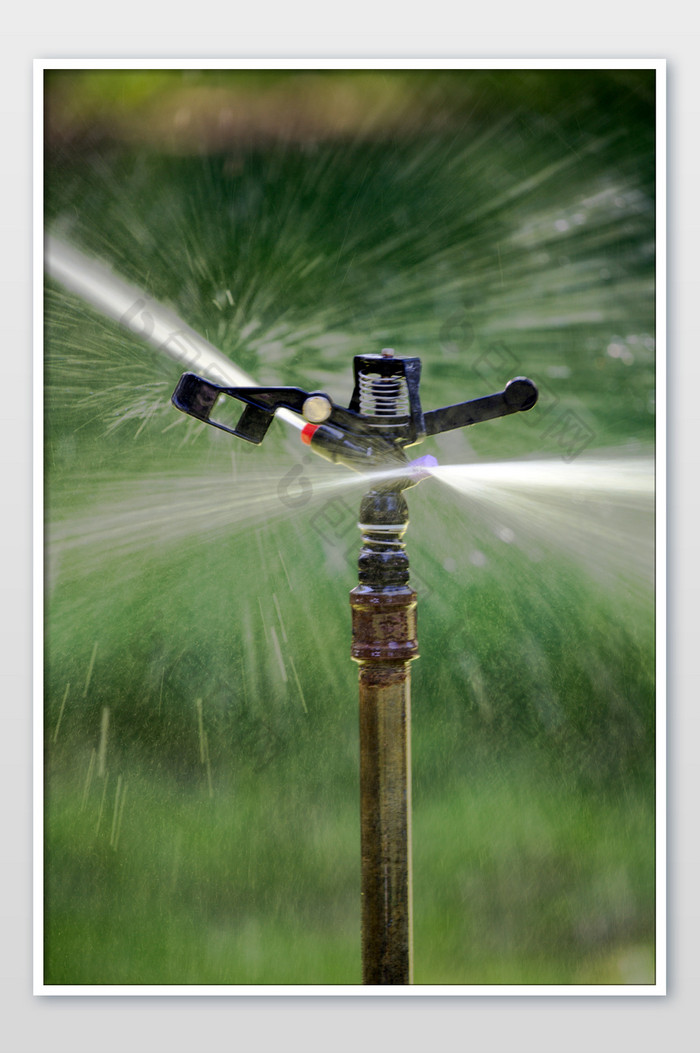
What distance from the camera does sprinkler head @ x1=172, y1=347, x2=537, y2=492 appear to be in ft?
3.93

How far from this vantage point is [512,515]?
135cm

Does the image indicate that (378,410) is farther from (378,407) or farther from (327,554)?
(327,554)

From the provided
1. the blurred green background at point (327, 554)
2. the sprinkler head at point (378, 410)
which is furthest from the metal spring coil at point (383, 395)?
the blurred green background at point (327, 554)

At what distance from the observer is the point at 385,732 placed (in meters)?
1.25

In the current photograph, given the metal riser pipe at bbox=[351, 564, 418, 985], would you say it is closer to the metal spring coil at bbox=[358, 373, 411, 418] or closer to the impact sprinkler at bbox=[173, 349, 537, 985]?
the impact sprinkler at bbox=[173, 349, 537, 985]

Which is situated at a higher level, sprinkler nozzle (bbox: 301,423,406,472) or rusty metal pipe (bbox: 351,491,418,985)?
sprinkler nozzle (bbox: 301,423,406,472)

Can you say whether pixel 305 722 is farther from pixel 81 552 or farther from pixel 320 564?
pixel 81 552

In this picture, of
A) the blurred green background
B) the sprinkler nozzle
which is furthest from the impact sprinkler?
the blurred green background

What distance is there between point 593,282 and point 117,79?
0.66 meters

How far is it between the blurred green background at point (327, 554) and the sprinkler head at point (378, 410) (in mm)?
123

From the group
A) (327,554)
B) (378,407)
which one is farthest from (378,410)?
(327,554)

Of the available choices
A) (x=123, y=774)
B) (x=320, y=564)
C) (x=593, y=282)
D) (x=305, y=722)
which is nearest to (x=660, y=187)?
(x=593, y=282)

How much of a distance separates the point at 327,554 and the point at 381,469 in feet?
0.62

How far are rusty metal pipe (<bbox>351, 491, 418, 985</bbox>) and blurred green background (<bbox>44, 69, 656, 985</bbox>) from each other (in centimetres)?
8
